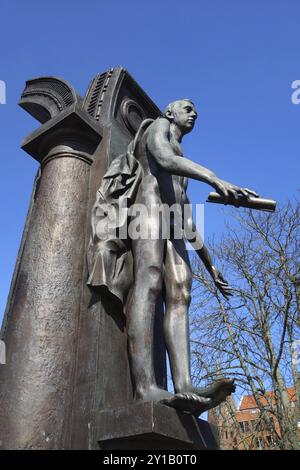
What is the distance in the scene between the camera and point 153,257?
441cm

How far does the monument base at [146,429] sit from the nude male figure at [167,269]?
8.6 inches

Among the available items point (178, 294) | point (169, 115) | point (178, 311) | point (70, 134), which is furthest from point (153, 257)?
point (169, 115)

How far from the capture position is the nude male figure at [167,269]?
387cm

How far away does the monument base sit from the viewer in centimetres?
334

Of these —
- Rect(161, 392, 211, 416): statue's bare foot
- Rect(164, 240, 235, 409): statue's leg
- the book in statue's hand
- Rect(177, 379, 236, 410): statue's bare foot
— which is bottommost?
Rect(161, 392, 211, 416): statue's bare foot

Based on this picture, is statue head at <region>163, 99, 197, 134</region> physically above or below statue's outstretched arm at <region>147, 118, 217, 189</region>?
above

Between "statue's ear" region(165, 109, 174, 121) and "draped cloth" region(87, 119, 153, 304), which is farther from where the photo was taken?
"statue's ear" region(165, 109, 174, 121)

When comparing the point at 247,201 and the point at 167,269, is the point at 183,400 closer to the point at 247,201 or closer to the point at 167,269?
the point at 167,269

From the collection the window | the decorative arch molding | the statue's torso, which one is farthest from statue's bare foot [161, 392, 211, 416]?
the window

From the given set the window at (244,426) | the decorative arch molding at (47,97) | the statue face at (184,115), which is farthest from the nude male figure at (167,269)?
the window at (244,426)

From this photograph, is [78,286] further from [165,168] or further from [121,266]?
[165,168]

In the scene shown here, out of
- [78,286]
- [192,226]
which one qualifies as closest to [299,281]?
[192,226]

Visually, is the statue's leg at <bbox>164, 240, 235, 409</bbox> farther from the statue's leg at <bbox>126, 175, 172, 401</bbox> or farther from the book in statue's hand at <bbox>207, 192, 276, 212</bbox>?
the book in statue's hand at <bbox>207, 192, 276, 212</bbox>

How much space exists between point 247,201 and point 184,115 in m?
1.86
